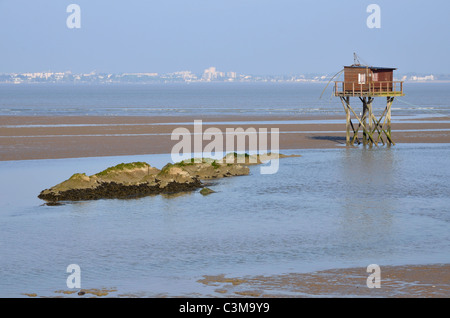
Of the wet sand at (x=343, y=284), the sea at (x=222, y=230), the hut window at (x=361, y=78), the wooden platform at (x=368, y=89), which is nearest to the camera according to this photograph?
the wet sand at (x=343, y=284)

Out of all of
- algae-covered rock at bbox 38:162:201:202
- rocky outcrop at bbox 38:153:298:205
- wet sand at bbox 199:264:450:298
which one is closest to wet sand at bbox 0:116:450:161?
rocky outcrop at bbox 38:153:298:205

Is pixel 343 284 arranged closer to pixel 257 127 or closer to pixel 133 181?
pixel 133 181

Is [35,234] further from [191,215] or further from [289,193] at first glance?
[289,193]

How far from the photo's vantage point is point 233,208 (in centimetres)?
2455

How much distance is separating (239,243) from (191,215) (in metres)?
4.34

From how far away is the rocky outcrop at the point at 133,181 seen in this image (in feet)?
87.2

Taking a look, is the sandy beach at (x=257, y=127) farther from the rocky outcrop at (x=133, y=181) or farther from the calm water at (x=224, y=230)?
the rocky outcrop at (x=133, y=181)

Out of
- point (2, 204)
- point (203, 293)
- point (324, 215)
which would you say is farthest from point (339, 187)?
point (203, 293)

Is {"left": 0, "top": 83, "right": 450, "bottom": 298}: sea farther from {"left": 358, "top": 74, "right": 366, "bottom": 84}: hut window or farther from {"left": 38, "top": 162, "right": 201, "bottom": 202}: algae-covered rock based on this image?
{"left": 358, "top": 74, "right": 366, "bottom": 84}: hut window

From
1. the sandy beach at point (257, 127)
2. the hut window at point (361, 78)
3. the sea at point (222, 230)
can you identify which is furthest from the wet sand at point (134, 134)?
the sea at point (222, 230)

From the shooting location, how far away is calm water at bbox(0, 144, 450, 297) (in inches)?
650

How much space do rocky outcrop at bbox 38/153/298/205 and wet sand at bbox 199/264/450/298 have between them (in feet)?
39.1

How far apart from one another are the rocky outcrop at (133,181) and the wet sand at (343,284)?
1190 cm
